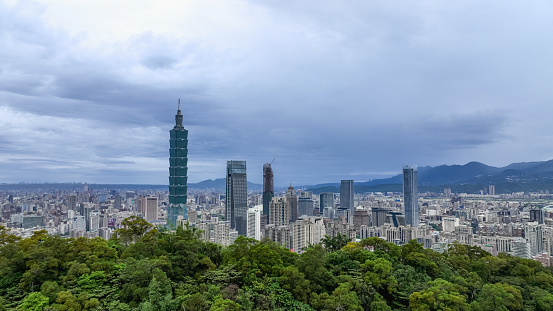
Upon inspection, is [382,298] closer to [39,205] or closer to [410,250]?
[410,250]

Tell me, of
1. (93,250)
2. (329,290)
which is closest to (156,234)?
(93,250)

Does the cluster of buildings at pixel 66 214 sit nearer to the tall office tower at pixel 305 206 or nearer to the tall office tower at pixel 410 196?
the tall office tower at pixel 305 206

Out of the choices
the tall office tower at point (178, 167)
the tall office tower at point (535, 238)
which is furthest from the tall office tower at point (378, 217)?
the tall office tower at point (178, 167)

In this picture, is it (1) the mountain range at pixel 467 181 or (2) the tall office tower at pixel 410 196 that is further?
(1) the mountain range at pixel 467 181

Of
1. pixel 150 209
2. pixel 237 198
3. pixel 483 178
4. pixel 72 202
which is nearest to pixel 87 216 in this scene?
pixel 150 209

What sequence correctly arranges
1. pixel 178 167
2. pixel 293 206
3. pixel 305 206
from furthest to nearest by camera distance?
1. pixel 305 206
2. pixel 293 206
3. pixel 178 167

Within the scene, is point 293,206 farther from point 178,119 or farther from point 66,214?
point 66,214
